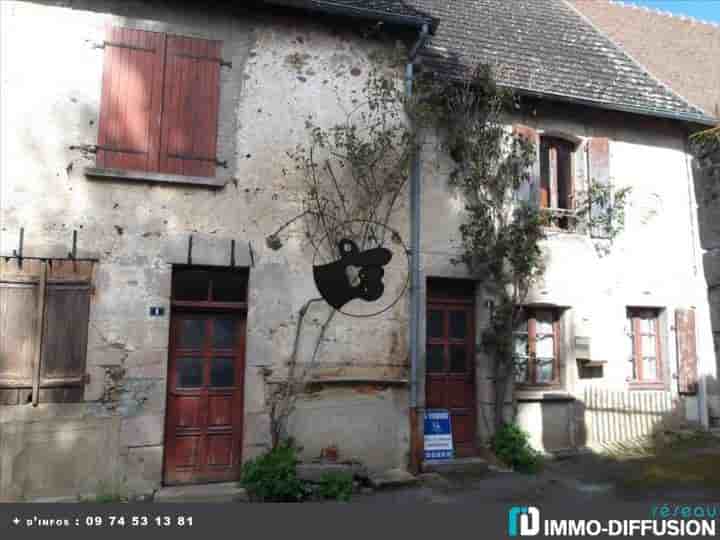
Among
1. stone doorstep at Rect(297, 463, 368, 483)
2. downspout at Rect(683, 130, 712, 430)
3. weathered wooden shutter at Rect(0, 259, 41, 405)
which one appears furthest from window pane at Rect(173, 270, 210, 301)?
downspout at Rect(683, 130, 712, 430)

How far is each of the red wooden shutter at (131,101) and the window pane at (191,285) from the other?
1262mm

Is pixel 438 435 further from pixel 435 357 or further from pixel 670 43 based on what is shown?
pixel 670 43

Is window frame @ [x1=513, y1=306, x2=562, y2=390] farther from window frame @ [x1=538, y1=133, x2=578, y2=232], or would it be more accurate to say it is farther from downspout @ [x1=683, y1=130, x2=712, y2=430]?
downspout @ [x1=683, y1=130, x2=712, y2=430]

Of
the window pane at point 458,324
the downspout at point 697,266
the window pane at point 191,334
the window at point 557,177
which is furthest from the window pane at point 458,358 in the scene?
the downspout at point 697,266

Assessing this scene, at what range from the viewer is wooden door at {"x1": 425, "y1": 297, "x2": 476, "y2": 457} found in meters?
7.02

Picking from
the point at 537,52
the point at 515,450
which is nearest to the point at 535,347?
the point at 515,450

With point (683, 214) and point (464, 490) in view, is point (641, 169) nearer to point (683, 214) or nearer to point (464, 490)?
point (683, 214)

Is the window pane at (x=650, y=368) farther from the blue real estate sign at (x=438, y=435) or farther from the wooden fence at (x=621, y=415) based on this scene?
the blue real estate sign at (x=438, y=435)

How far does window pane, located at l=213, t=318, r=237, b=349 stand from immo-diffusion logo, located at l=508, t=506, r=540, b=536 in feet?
11.4

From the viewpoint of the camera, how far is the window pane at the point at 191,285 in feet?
19.7

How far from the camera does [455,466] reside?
6.55m

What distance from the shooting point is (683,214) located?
Answer: 28.0ft

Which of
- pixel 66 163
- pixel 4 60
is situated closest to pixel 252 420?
pixel 66 163

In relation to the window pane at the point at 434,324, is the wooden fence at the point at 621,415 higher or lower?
lower
